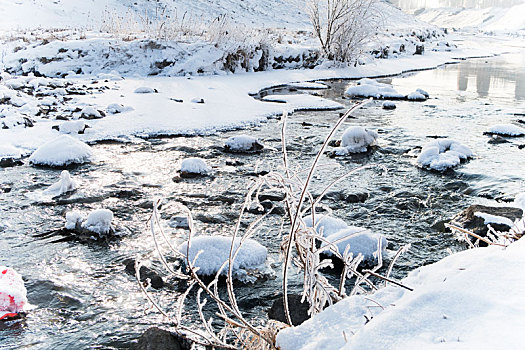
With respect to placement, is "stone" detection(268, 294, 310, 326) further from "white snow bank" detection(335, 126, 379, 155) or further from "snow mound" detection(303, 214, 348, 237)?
"white snow bank" detection(335, 126, 379, 155)

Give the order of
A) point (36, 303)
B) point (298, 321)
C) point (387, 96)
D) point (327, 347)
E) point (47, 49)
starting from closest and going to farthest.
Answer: point (327, 347) < point (298, 321) < point (36, 303) < point (387, 96) < point (47, 49)

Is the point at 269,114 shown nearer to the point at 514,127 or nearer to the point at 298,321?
the point at 514,127

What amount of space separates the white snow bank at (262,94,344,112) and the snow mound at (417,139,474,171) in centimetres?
326

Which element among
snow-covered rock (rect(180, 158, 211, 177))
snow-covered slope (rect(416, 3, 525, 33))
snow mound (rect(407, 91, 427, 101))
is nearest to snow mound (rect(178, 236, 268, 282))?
snow-covered rock (rect(180, 158, 211, 177))

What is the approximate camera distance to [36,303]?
8.84 feet

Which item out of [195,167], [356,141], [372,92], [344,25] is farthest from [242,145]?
[344,25]

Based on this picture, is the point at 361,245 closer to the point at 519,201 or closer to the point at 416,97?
the point at 519,201

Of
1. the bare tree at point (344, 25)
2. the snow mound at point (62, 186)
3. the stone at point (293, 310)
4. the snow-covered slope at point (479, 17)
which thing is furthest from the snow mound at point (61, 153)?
the snow-covered slope at point (479, 17)

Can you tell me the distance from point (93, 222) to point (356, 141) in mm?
3944

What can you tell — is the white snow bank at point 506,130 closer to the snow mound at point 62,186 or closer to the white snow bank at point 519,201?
the white snow bank at point 519,201

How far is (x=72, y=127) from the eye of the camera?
6.54 metres

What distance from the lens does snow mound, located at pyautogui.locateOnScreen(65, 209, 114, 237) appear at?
11.9 ft

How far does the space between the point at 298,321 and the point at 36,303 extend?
1626mm

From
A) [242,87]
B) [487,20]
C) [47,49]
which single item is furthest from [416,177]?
[487,20]
